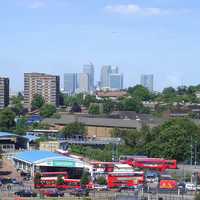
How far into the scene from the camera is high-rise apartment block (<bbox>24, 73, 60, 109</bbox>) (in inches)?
2682

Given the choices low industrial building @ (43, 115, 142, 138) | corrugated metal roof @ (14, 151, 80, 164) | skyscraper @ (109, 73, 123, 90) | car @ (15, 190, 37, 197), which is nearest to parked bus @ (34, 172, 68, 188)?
corrugated metal roof @ (14, 151, 80, 164)

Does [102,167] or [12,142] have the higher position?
[12,142]

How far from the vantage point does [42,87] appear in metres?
69.1

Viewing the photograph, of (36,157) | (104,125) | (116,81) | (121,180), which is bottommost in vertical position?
(121,180)

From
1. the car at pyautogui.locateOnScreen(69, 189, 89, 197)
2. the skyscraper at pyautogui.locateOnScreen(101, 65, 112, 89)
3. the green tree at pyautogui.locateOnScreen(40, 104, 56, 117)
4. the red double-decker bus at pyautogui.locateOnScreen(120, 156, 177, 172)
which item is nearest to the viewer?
the car at pyautogui.locateOnScreen(69, 189, 89, 197)

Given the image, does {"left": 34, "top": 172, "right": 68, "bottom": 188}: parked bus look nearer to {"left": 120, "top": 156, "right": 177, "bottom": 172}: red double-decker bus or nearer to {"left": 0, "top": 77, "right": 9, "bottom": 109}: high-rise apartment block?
{"left": 120, "top": 156, "right": 177, "bottom": 172}: red double-decker bus

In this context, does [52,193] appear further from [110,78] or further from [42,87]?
[110,78]

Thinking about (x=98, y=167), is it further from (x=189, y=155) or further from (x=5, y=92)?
(x=5, y=92)

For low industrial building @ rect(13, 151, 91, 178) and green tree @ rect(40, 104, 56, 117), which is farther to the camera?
green tree @ rect(40, 104, 56, 117)

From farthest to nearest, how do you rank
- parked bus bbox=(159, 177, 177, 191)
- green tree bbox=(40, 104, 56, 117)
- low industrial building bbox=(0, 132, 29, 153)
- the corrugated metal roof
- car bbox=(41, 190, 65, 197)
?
green tree bbox=(40, 104, 56, 117) < low industrial building bbox=(0, 132, 29, 153) < the corrugated metal roof < parked bus bbox=(159, 177, 177, 191) < car bbox=(41, 190, 65, 197)

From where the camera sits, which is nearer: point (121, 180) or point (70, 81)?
point (121, 180)

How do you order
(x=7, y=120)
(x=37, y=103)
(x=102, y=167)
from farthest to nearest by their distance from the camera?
(x=37, y=103) < (x=7, y=120) < (x=102, y=167)

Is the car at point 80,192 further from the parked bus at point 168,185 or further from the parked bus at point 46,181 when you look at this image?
the parked bus at point 168,185

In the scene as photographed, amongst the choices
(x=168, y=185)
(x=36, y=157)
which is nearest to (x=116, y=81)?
(x=36, y=157)
